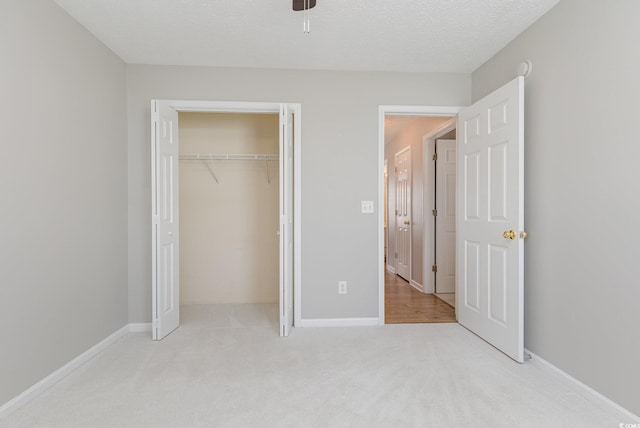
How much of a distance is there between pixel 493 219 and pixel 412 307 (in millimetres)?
1674

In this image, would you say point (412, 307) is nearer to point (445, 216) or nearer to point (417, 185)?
point (445, 216)

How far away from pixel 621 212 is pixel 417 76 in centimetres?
217

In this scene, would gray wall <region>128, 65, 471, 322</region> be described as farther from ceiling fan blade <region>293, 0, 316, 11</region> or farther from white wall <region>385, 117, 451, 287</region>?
white wall <region>385, 117, 451, 287</region>

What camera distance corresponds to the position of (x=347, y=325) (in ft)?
11.0

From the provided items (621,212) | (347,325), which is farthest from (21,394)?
(621,212)

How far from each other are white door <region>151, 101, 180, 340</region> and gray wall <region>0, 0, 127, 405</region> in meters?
0.38

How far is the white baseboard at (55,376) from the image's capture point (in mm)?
1902

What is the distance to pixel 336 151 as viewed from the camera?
132 inches

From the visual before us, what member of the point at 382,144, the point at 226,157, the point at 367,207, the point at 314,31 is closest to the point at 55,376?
the point at 226,157

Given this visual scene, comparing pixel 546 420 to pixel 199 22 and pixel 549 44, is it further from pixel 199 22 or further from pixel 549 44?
pixel 199 22

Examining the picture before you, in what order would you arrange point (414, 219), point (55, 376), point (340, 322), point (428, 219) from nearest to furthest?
point (55, 376) → point (340, 322) → point (428, 219) → point (414, 219)

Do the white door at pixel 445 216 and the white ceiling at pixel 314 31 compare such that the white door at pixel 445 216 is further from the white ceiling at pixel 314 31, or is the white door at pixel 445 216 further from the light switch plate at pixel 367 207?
the light switch plate at pixel 367 207

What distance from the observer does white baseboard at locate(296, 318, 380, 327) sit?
3.33 m

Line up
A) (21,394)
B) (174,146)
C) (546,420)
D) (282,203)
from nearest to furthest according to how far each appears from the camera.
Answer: (546,420)
(21,394)
(282,203)
(174,146)
